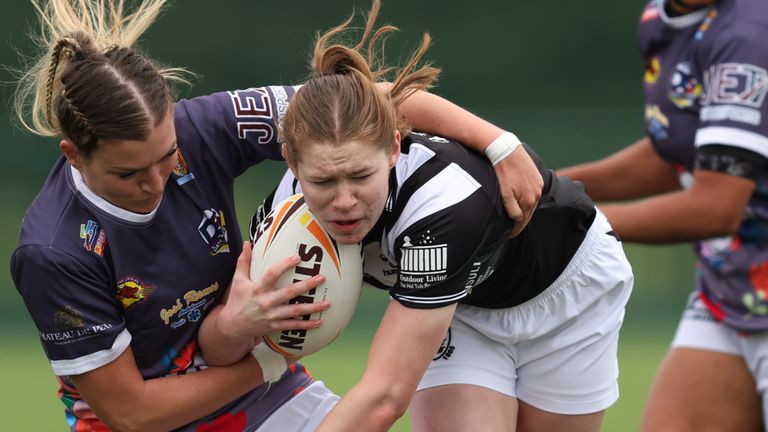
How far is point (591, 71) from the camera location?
32.1 ft

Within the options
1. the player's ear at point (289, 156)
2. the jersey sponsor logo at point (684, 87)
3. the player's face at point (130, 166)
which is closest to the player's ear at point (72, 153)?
the player's face at point (130, 166)

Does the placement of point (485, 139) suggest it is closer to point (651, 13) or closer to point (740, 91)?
point (740, 91)

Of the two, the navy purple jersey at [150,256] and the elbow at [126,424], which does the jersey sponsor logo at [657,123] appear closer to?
the navy purple jersey at [150,256]

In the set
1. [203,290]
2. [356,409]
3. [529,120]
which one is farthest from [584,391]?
[529,120]

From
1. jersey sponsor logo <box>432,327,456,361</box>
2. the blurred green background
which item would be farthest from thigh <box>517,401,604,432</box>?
the blurred green background

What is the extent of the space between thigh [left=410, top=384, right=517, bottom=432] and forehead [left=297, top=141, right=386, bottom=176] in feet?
3.57

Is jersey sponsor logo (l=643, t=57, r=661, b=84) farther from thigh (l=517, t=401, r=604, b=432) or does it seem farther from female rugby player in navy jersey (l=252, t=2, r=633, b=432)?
thigh (l=517, t=401, r=604, b=432)

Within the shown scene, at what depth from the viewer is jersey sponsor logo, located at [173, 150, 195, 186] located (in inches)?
128

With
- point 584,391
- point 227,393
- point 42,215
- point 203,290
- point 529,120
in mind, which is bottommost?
point 529,120

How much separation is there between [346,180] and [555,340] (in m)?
1.19

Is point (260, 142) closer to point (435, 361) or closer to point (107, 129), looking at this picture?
point (107, 129)

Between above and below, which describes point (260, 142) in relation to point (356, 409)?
above

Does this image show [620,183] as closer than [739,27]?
No

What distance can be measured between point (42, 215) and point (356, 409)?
971 millimetres
